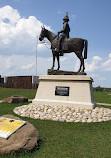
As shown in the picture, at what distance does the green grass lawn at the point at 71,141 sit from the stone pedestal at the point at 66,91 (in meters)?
2.01

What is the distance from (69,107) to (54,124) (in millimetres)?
2124

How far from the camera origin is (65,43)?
30.7ft

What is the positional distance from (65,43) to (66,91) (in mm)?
2990

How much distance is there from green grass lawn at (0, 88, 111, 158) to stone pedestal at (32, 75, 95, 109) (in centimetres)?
201

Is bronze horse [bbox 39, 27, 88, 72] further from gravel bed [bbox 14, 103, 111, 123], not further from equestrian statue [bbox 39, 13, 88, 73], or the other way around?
gravel bed [bbox 14, 103, 111, 123]

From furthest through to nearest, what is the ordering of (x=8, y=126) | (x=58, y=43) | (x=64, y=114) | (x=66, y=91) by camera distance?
(x=58, y=43), (x=66, y=91), (x=64, y=114), (x=8, y=126)

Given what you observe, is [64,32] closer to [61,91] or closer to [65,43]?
[65,43]

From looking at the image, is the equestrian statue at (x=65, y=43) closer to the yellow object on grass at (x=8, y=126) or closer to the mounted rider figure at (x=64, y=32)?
the mounted rider figure at (x=64, y=32)

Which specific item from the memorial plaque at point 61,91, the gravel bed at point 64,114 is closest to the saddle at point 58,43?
the memorial plaque at point 61,91

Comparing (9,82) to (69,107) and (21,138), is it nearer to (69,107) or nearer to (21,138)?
(69,107)

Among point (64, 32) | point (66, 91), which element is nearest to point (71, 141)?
point (66, 91)

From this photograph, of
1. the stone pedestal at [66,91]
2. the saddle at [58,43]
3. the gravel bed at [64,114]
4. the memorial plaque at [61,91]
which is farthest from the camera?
the saddle at [58,43]

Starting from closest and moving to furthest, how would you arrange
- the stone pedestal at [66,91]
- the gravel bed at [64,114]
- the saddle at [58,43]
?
the gravel bed at [64,114]
the stone pedestal at [66,91]
the saddle at [58,43]

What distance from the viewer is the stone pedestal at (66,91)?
841 cm
